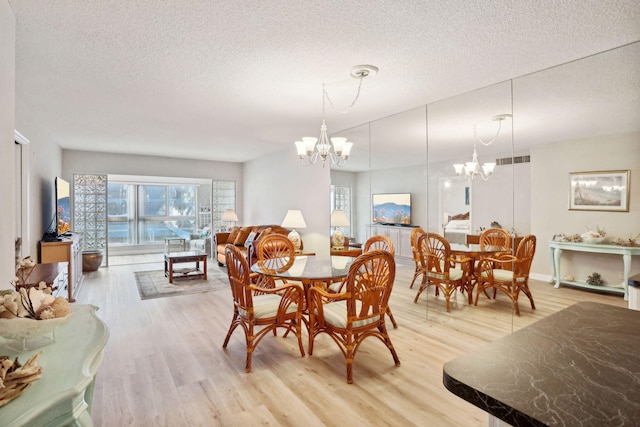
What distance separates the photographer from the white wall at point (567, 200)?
250cm

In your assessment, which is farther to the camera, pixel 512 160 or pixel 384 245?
pixel 384 245

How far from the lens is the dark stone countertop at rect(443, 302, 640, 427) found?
0.70m

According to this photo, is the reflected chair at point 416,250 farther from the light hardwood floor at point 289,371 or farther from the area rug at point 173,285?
the area rug at point 173,285

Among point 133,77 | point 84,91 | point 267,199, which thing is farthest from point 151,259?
point 133,77

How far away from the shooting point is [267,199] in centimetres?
775

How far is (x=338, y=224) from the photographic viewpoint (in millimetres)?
5230

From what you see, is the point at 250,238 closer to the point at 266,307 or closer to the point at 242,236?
the point at 242,236

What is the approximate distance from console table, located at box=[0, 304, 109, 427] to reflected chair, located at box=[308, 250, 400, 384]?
1.62 metres

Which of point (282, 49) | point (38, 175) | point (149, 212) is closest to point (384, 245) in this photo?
point (282, 49)

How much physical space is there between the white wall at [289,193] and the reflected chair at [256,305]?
2.70m

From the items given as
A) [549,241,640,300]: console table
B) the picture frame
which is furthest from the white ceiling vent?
[549,241,640,300]: console table

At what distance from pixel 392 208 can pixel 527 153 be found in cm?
171

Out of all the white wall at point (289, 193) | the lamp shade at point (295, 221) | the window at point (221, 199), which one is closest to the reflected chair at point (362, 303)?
the white wall at point (289, 193)

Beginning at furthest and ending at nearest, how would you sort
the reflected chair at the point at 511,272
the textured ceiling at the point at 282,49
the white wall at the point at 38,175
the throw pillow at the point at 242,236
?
the throw pillow at the point at 242,236, the white wall at the point at 38,175, the reflected chair at the point at 511,272, the textured ceiling at the point at 282,49
